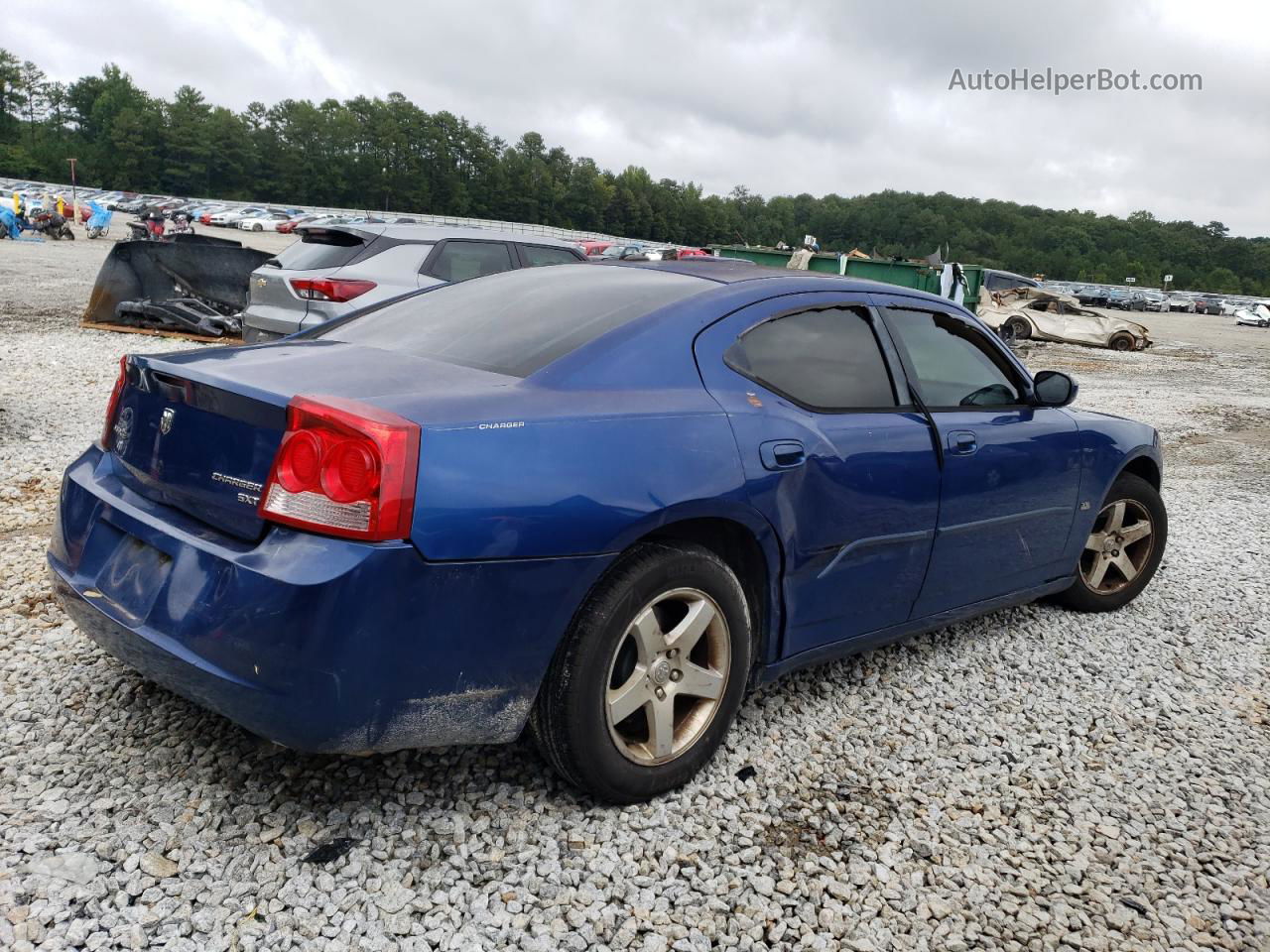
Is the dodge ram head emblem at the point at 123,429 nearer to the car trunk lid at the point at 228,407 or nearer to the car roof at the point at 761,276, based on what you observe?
the car trunk lid at the point at 228,407

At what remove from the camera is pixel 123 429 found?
9.16 feet

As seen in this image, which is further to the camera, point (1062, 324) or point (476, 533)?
point (1062, 324)

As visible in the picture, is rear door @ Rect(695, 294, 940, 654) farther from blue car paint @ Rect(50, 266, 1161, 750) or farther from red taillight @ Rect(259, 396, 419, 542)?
red taillight @ Rect(259, 396, 419, 542)

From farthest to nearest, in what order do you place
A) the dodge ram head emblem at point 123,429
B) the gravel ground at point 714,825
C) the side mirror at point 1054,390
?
the side mirror at point 1054,390 < the dodge ram head emblem at point 123,429 < the gravel ground at point 714,825

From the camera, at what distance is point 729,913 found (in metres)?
2.38

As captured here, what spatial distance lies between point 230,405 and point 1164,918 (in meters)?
2.71

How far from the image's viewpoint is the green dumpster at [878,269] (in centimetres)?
2038

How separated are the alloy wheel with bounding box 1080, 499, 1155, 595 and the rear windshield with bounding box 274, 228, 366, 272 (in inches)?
257

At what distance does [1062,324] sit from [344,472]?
25.4 m

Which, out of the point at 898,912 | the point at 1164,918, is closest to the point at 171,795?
the point at 898,912

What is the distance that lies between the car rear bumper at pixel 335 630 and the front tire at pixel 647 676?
0.10 meters

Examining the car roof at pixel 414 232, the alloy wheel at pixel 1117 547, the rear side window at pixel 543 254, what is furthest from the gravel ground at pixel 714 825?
the rear side window at pixel 543 254

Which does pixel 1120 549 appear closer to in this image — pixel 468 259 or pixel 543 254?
pixel 468 259

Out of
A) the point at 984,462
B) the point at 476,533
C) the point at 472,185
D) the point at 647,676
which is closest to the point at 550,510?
the point at 476,533
